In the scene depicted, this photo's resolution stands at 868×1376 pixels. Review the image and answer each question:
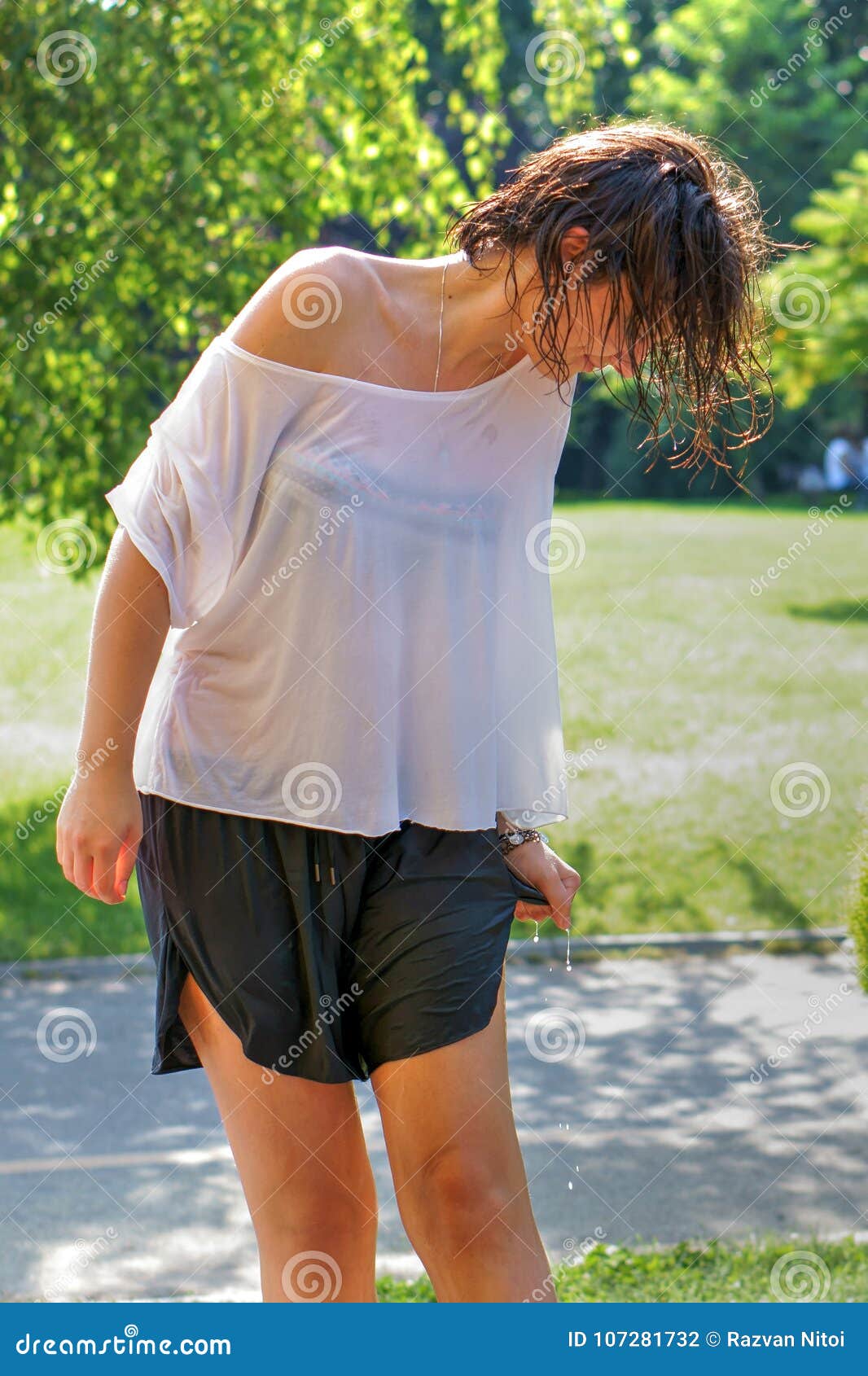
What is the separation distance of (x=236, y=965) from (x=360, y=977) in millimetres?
155

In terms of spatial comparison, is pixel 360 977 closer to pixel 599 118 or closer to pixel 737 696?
pixel 599 118

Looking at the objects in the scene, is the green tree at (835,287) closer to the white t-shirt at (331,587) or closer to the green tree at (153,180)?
the green tree at (153,180)

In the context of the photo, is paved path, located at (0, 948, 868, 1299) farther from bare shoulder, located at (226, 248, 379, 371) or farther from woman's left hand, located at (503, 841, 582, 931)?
bare shoulder, located at (226, 248, 379, 371)

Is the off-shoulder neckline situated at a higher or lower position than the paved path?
higher

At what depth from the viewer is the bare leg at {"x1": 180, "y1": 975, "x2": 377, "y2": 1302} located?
1.88 m

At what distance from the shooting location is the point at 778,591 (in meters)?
21.1

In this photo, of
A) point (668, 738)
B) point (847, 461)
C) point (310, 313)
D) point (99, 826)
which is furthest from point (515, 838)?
point (847, 461)

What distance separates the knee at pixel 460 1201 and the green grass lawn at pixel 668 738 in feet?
6.18

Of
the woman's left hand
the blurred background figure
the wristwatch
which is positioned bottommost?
the blurred background figure

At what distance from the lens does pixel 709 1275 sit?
3432 millimetres

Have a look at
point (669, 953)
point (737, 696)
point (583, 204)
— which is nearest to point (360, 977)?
point (583, 204)

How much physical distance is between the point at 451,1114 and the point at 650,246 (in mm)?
1052

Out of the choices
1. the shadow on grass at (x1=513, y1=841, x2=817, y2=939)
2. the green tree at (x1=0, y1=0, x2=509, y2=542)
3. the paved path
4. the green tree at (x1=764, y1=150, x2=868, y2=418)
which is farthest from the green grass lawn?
the green tree at (x1=764, y1=150, x2=868, y2=418)

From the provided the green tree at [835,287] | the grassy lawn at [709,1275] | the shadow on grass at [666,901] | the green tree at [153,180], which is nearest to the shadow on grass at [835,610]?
the green tree at [835,287]
